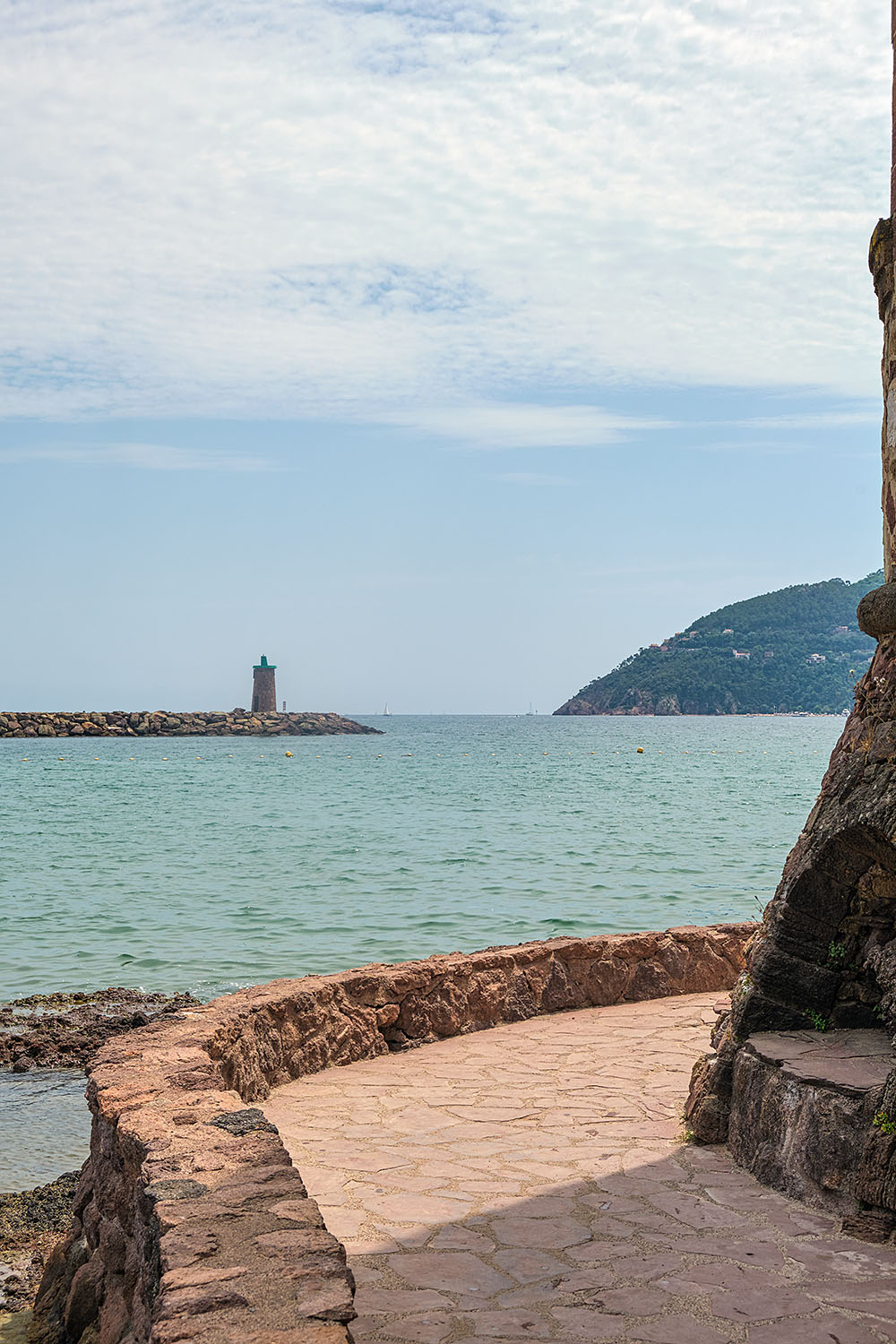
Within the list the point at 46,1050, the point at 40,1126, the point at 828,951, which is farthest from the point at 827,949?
the point at 46,1050

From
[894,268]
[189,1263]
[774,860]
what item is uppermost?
[894,268]

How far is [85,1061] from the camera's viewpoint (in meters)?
10.0

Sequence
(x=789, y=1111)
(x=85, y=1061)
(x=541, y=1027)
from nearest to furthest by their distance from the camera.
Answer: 1. (x=789, y=1111)
2. (x=541, y=1027)
3. (x=85, y=1061)

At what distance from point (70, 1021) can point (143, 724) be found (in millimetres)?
94187

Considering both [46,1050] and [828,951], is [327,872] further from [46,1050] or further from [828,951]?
[828,951]

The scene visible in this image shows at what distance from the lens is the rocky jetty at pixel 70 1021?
10086mm

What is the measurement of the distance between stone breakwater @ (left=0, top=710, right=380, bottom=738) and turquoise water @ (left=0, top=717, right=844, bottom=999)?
39.4 metres

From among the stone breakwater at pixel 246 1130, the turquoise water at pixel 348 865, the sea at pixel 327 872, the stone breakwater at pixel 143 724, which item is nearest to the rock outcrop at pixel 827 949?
the stone breakwater at pixel 246 1130

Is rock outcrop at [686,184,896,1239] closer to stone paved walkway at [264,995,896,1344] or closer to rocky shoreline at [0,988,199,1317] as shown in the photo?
stone paved walkway at [264,995,896,1344]

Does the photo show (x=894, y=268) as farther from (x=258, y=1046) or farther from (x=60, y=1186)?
(x=60, y=1186)

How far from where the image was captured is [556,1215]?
15.6ft

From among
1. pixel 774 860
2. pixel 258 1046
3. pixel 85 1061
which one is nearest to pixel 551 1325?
pixel 258 1046

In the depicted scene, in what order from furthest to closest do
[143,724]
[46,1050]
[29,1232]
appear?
[143,724]
[46,1050]
[29,1232]

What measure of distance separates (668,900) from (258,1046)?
1308 centimetres
